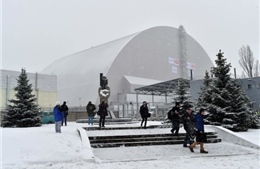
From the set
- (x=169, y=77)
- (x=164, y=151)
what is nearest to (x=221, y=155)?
(x=164, y=151)

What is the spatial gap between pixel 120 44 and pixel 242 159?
35384mm

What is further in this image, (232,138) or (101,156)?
(232,138)

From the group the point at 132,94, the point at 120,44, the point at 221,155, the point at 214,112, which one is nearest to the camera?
the point at 221,155

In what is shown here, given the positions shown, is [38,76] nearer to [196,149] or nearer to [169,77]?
[169,77]

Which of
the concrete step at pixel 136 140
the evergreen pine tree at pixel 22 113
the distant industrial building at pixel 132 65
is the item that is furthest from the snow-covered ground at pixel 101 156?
the distant industrial building at pixel 132 65

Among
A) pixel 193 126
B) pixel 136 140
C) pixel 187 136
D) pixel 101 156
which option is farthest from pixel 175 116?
pixel 101 156

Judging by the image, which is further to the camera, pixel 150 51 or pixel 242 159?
pixel 150 51

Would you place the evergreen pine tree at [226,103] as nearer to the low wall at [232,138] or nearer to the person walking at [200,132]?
the low wall at [232,138]

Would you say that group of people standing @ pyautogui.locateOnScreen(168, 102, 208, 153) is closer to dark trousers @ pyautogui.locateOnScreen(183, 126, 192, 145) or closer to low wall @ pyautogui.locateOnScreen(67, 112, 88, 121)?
dark trousers @ pyautogui.locateOnScreen(183, 126, 192, 145)

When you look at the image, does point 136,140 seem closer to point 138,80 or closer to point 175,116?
point 175,116

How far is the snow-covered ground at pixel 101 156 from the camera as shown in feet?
26.0

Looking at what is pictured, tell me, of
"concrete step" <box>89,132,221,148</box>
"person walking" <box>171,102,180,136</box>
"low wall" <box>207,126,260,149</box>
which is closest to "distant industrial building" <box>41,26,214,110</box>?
"low wall" <box>207,126,260,149</box>

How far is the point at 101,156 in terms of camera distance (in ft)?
31.0

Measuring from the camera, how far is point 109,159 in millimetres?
8961
